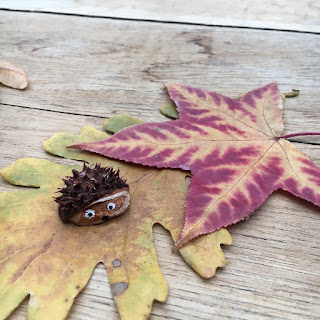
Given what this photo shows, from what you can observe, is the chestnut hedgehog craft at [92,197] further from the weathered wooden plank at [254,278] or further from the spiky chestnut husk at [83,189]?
the weathered wooden plank at [254,278]

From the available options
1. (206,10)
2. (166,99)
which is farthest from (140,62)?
(206,10)

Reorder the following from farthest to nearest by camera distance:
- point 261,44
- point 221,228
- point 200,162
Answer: point 261,44, point 200,162, point 221,228

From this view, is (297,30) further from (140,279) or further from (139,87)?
(140,279)

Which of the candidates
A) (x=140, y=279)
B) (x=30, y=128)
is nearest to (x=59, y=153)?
(x=30, y=128)

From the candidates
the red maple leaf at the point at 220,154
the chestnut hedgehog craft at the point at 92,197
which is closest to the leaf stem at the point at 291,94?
the red maple leaf at the point at 220,154

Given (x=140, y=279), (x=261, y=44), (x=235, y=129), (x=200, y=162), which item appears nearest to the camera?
(x=140, y=279)
